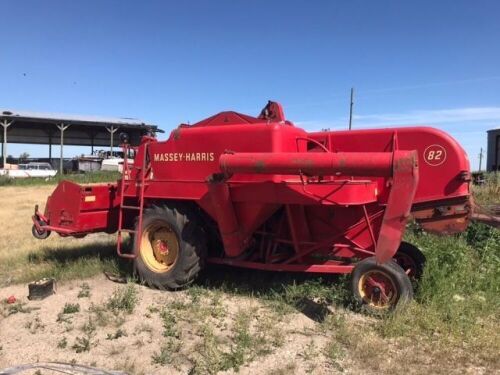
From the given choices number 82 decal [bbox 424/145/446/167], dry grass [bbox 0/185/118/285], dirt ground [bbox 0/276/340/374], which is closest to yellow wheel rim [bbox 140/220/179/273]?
dirt ground [bbox 0/276/340/374]

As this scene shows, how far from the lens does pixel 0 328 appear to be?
5445mm

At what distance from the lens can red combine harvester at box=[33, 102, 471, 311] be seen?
17.6ft

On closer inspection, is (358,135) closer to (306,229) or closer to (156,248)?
(306,229)

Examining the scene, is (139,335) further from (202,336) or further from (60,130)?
(60,130)

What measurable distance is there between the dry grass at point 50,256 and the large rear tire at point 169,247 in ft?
3.01

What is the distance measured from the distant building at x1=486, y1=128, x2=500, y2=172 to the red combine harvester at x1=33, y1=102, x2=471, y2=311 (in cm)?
1603

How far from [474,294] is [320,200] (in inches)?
83.5

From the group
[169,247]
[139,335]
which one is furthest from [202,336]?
[169,247]

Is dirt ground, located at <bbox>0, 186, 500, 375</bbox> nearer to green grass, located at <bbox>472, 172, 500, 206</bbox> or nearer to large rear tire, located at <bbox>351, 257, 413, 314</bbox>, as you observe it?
large rear tire, located at <bbox>351, 257, 413, 314</bbox>

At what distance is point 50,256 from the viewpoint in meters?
8.81

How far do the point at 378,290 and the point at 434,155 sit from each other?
161 cm

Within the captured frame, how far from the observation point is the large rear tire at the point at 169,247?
645 cm

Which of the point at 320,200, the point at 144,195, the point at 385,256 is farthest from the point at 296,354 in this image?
the point at 144,195

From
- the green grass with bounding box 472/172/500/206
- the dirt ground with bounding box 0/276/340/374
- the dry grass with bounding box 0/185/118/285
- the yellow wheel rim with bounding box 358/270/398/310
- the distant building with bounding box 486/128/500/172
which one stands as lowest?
the dirt ground with bounding box 0/276/340/374
